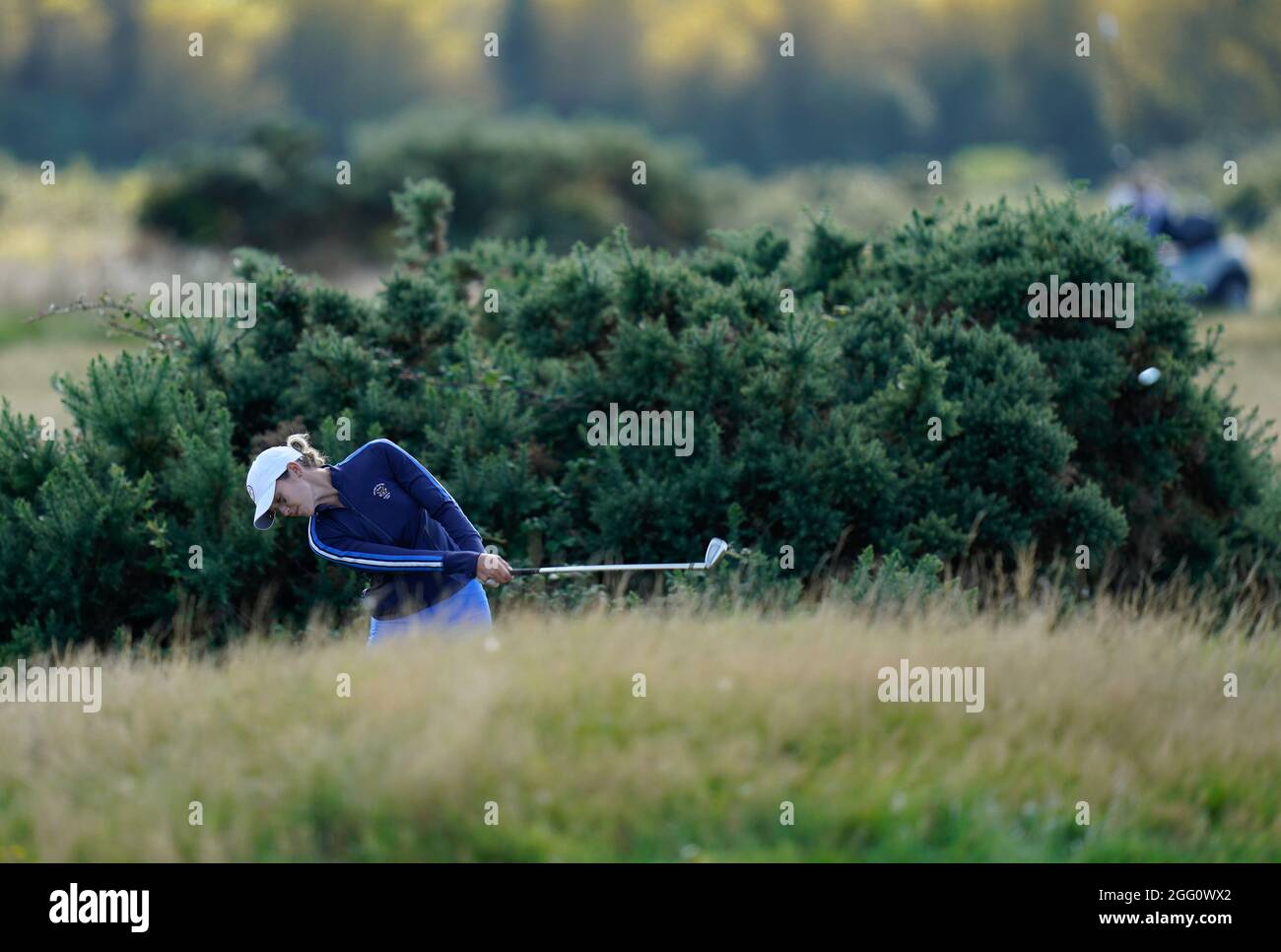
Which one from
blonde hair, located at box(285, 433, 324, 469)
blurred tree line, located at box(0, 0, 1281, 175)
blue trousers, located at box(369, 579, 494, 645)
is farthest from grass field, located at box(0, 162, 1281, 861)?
blurred tree line, located at box(0, 0, 1281, 175)

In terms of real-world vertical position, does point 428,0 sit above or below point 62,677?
above

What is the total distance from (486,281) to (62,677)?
6.06 m

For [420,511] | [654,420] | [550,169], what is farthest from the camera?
[550,169]

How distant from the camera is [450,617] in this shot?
7535mm

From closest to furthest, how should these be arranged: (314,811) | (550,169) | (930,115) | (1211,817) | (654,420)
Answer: (314,811)
(1211,817)
(654,420)
(550,169)
(930,115)

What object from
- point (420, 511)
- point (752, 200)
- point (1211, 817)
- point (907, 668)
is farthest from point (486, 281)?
point (752, 200)

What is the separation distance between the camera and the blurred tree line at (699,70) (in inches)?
2304

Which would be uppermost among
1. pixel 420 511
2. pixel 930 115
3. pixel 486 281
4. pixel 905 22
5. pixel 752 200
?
pixel 905 22

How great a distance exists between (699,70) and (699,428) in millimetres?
60244

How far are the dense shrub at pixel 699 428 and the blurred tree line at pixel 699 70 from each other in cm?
4997

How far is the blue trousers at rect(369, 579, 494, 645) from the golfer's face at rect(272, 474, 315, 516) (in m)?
0.73

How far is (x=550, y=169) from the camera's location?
145 ft

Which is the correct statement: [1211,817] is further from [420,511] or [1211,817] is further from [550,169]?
[550,169]

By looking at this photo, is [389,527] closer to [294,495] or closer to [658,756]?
[294,495]
